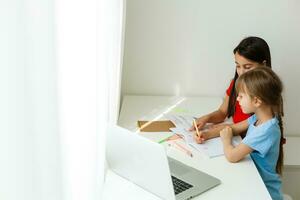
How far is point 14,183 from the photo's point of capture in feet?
1.29

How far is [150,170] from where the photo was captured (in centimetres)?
130

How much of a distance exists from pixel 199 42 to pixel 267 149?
92cm

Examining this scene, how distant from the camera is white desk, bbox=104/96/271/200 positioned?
1.33 m

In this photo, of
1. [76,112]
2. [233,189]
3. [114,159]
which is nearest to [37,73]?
[76,112]

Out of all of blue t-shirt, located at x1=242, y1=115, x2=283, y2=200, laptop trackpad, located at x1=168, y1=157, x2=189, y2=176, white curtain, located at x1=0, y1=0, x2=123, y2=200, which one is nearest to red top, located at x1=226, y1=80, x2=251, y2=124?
blue t-shirt, located at x1=242, y1=115, x2=283, y2=200

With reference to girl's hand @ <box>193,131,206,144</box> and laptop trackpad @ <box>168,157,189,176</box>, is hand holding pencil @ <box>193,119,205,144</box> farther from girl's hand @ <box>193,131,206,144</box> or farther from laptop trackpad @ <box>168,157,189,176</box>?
laptop trackpad @ <box>168,157,189,176</box>

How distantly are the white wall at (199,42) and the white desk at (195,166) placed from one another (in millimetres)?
109

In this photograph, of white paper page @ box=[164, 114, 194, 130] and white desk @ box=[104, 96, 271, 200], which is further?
white paper page @ box=[164, 114, 194, 130]

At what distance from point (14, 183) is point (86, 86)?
1.14 feet

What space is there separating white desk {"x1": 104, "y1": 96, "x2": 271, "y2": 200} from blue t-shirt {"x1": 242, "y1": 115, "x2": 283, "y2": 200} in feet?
0.20

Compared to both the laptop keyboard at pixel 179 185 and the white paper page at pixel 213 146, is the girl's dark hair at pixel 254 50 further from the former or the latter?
the laptop keyboard at pixel 179 185

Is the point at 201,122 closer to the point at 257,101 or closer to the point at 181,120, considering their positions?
the point at 181,120

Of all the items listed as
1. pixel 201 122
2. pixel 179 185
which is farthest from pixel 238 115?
pixel 179 185

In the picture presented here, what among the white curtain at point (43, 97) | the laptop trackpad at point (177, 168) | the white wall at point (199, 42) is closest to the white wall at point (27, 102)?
the white curtain at point (43, 97)
